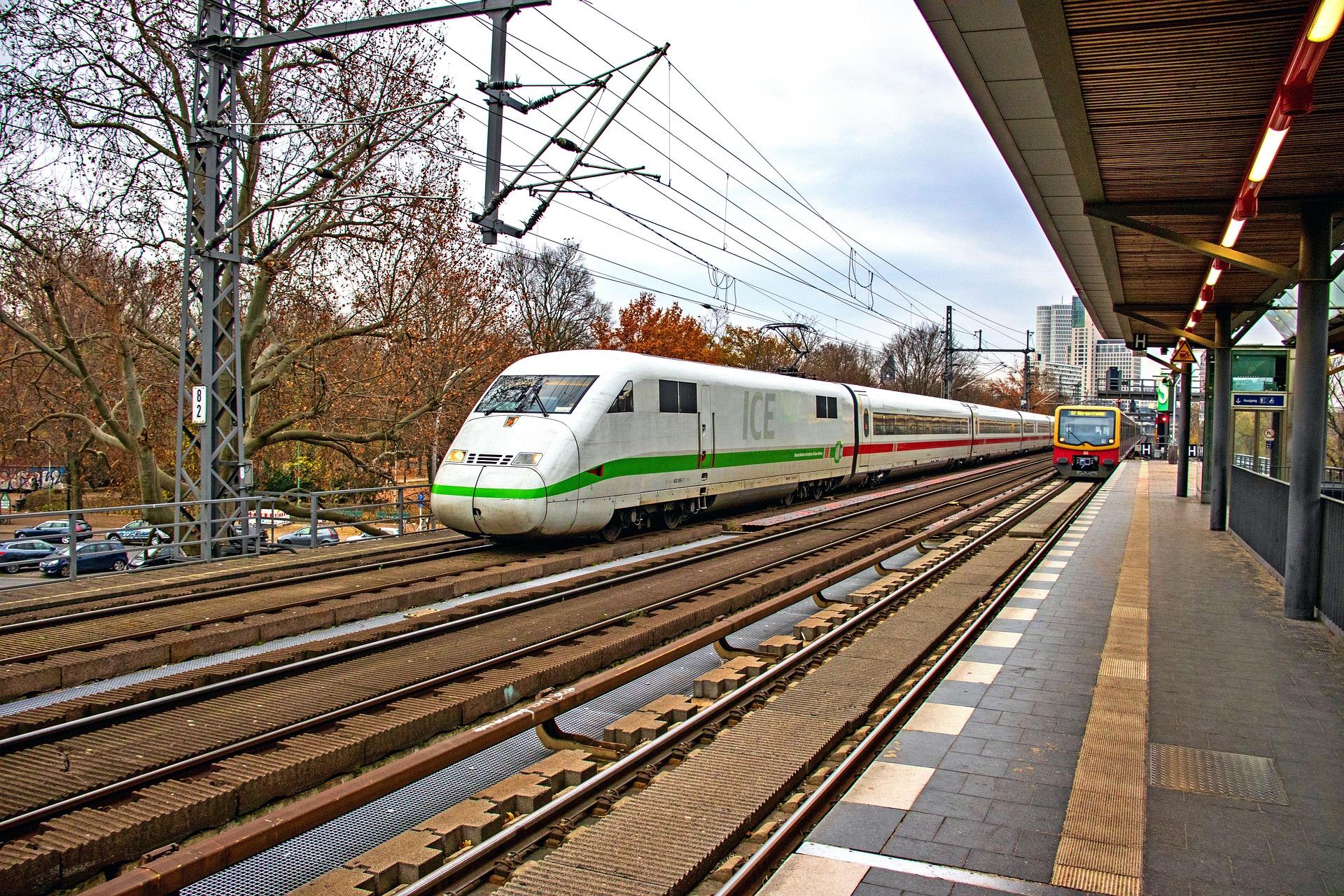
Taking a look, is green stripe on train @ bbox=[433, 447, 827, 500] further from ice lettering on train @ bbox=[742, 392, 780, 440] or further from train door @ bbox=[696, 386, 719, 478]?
ice lettering on train @ bbox=[742, 392, 780, 440]

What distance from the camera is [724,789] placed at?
5.28m

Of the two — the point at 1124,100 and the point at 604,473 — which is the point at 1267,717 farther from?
the point at 604,473

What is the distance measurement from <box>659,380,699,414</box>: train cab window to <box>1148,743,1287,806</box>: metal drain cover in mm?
11173

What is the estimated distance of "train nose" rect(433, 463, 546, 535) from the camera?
13.4 m

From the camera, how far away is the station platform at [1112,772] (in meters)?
4.34

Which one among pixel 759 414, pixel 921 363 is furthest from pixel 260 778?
pixel 921 363

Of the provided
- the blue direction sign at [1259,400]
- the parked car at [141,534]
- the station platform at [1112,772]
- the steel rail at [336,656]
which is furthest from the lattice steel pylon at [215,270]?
the blue direction sign at [1259,400]

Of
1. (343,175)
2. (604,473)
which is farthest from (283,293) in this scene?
(604,473)

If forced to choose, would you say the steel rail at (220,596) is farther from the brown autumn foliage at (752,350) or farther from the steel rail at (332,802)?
the brown autumn foliage at (752,350)

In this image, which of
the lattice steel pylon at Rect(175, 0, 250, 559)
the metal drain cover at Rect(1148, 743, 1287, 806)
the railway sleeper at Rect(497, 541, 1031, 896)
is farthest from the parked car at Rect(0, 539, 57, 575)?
the metal drain cover at Rect(1148, 743, 1287, 806)

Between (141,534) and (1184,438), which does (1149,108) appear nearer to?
(1184,438)

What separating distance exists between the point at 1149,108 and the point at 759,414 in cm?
1274

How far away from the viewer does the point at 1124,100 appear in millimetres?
7570

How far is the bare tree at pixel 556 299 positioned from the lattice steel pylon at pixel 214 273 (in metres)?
33.6
